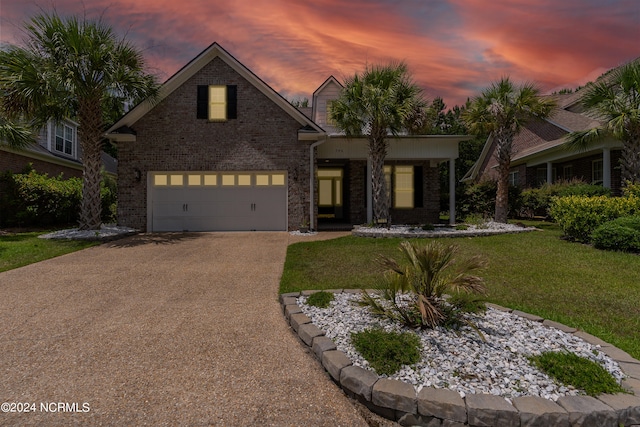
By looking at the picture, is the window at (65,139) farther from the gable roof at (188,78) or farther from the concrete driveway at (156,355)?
the concrete driveway at (156,355)

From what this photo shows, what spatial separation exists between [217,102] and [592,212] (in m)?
13.2

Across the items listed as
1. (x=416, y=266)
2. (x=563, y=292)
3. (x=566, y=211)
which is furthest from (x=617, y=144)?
(x=416, y=266)

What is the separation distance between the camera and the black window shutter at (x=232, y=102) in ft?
42.8

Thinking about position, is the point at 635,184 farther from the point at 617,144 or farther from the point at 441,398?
the point at 441,398

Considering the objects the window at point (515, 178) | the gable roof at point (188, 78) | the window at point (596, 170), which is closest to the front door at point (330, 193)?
the gable roof at point (188, 78)

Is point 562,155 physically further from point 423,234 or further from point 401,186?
point 423,234

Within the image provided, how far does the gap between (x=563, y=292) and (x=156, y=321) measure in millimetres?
6040

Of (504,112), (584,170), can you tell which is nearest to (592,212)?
(504,112)

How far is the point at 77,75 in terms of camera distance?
10203mm

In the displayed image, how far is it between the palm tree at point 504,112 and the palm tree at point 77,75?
12.8 meters

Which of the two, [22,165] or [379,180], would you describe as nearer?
[379,180]

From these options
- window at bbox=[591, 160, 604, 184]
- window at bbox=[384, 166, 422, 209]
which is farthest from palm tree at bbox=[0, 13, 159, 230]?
window at bbox=[591, 160, 604, 184]

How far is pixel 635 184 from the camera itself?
1022 cm

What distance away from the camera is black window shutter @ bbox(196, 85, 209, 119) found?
1301 cm
